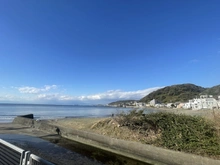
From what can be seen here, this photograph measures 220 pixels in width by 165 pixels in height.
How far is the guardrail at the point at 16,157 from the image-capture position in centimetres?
316

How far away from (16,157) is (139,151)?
5296 millimetres

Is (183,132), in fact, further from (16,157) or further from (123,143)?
(16,157)

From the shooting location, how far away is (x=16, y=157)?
3.74 metres

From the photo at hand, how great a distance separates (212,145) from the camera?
679cm

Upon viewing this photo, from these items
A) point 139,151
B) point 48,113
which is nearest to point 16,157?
point 139,151

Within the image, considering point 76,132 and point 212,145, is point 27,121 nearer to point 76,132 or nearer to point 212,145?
point 76,132

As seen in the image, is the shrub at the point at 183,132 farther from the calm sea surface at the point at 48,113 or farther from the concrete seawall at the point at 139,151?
Result: the calm sea surface at the point at 48,113

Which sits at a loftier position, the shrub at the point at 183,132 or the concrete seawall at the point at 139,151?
the shrub at the point at 183,132

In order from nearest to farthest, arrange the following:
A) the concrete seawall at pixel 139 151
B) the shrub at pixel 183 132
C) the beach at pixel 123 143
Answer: the concrete seawall at pixel 139 151, the beach at pixel 123 143, the shrub at pixel 183 132

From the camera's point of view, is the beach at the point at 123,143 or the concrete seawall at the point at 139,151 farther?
the beach at the point at 123,143

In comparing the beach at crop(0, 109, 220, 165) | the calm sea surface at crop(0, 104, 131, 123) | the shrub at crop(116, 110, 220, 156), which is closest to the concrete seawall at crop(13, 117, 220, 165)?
the beach at crop(0, 109, 220, 165)

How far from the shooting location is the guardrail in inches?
125

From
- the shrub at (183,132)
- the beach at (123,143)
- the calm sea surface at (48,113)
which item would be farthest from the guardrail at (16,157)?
the calm sea surface at (48,113)

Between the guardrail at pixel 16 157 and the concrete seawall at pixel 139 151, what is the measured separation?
5.13 meters
